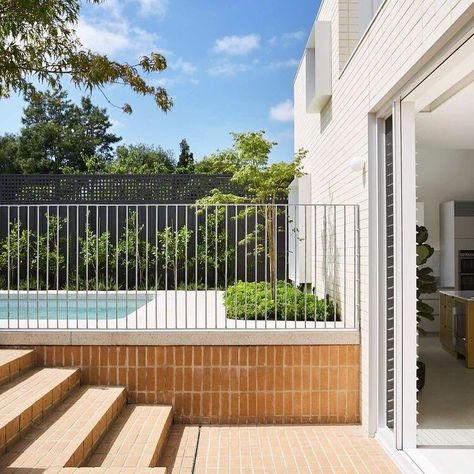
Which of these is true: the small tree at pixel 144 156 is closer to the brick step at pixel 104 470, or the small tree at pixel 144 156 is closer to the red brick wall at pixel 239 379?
the red brick wall at pixel 239 379

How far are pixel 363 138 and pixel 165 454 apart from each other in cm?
310

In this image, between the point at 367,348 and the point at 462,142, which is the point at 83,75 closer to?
the point at 367,348

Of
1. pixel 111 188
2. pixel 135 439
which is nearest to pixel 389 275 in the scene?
pixel 135 439

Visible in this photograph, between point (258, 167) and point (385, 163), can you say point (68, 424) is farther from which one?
point (258, 167)

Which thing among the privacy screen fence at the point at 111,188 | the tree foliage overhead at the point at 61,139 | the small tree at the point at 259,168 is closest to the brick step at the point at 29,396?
the small tree at the point at 259,168

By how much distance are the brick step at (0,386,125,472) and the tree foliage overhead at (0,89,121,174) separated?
829 inches

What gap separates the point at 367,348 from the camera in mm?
4863

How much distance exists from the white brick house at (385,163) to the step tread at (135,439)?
68.7 inches

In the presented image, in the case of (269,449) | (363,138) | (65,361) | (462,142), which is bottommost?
(269,449)

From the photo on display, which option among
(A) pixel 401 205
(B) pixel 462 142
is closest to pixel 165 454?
(A) pixel 401 205

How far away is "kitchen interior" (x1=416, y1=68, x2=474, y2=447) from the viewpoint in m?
4.99

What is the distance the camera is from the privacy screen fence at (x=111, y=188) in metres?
12.0

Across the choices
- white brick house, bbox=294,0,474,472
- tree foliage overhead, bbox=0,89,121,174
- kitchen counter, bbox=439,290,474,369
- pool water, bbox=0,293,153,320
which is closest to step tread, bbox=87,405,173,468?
white brick house, bbox=294,0,474,472

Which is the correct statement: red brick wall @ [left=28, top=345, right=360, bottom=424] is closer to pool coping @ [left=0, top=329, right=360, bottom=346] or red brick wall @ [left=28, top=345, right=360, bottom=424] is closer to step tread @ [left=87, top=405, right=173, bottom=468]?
pool coping @ [left=0, top=329, right=360, bottom=346]
